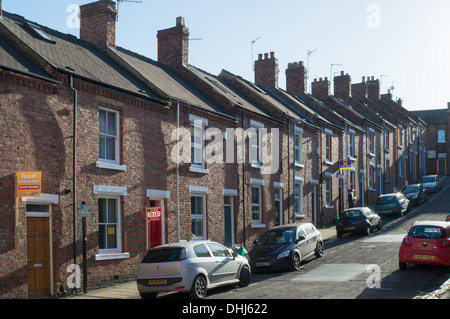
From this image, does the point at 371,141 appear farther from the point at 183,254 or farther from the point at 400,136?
the point at 183,254

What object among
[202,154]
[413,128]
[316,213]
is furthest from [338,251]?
[413,128]

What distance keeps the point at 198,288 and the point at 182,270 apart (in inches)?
26.8

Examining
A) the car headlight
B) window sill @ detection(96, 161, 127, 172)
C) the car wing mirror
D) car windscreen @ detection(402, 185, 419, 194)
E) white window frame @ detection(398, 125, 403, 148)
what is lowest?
the car headlight

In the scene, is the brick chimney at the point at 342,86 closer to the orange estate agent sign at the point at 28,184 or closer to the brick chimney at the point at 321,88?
the brick chimney at the point at 321,88

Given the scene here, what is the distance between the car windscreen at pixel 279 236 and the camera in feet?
63.3

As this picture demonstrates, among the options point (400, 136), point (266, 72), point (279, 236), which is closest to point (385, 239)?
point (279, 236)

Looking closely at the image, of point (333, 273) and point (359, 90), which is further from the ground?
point (359, 90)

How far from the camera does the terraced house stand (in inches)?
573

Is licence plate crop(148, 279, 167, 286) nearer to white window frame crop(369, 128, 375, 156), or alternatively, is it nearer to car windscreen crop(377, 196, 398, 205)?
car windscreen crop(377, 196, 398, 205)

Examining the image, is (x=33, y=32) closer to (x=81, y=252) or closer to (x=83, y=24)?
(x=83, y=24)

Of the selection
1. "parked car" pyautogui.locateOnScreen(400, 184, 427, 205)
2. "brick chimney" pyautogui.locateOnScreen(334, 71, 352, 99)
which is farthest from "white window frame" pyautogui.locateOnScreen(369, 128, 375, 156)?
"brick chimney" pyautogui.locateOnScreen(334, 71, 352, 99)

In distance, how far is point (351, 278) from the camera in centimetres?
1570

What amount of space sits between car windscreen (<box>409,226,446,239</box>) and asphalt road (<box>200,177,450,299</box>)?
1.04 m
